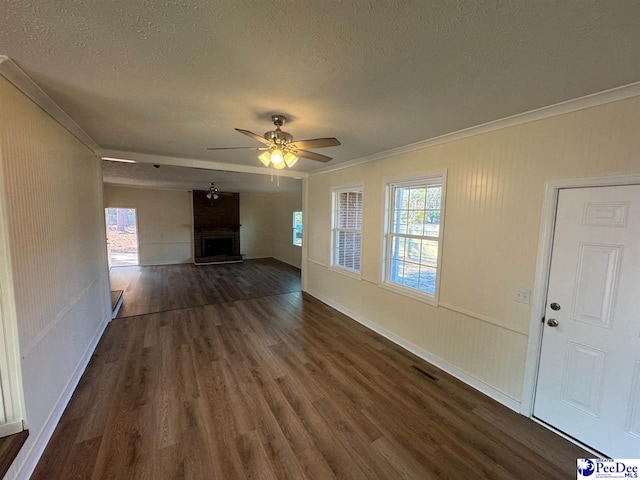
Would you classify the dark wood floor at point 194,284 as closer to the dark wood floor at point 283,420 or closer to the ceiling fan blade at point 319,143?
the dark wood floor at point 283,420

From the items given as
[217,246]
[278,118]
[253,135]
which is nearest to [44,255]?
[253,135]

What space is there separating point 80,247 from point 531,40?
416 cm

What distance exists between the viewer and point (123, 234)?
8703 millimetres

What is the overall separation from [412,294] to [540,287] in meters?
1.37

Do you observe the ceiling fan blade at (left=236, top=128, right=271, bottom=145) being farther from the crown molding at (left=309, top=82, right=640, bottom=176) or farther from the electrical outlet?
the electrical outlet

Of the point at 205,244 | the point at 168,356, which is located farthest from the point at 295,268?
→ the point at 168,356

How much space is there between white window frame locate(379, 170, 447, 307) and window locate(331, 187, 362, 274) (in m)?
0.61

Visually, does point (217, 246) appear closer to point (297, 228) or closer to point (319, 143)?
point (297, 228)

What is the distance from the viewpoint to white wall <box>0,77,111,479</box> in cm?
168

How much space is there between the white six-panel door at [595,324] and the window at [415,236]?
3.65 feet

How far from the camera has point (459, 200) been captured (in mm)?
2816

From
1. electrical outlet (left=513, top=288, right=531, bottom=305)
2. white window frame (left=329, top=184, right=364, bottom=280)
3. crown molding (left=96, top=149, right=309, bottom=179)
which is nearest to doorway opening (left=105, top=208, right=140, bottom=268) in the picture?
crown molding (left=96, top=149, right=309, bottom=179)

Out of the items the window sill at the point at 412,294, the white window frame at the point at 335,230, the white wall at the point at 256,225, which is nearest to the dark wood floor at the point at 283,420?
the window sill at the point at 412,294

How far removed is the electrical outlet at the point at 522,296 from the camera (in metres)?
2.29
